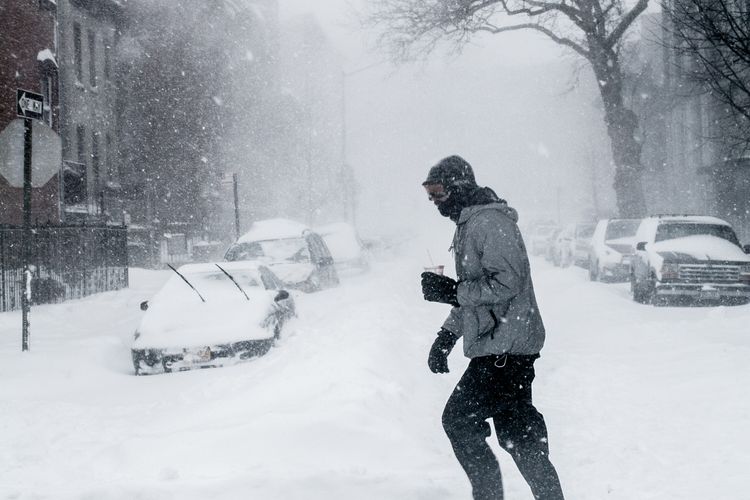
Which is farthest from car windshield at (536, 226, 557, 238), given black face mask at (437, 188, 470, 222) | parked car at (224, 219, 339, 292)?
black face mask at (437, 188, 470, 222)

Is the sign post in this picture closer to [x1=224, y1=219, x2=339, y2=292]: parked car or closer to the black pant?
[x1=224, y1=219, x2=339, y2=292]: parked car

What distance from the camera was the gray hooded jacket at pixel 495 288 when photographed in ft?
11.3

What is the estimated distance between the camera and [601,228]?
68.1 ft

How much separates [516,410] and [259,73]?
45.8 m

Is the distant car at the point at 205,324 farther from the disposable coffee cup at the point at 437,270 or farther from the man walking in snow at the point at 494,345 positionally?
the man walking in snow at the point at 494,345

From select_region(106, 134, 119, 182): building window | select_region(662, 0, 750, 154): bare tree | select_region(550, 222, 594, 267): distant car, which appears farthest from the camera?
select_region(106, 134, 119, 182): building window

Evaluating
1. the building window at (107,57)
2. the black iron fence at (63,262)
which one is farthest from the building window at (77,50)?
the black iron fence at (63,262)

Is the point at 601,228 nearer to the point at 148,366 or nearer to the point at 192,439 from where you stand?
the point at 148,366

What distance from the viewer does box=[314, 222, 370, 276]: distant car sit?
68.7ft

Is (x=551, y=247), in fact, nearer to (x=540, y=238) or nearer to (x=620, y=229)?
(x=540, y=238)

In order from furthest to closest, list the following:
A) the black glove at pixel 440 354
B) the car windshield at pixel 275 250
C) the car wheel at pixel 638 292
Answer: the car wheel at pixel 638 292 < the car windshield at pixel 275 250 < the black glove at pixel 440 354

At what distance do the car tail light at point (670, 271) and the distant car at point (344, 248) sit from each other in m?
9.10

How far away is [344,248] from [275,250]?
648 centimetres

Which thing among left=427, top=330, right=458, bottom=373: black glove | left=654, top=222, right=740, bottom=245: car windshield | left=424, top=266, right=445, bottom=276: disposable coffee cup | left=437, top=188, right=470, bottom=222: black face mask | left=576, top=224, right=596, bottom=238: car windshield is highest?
left=576, top=224, right=596, bottom=238: car windshield
